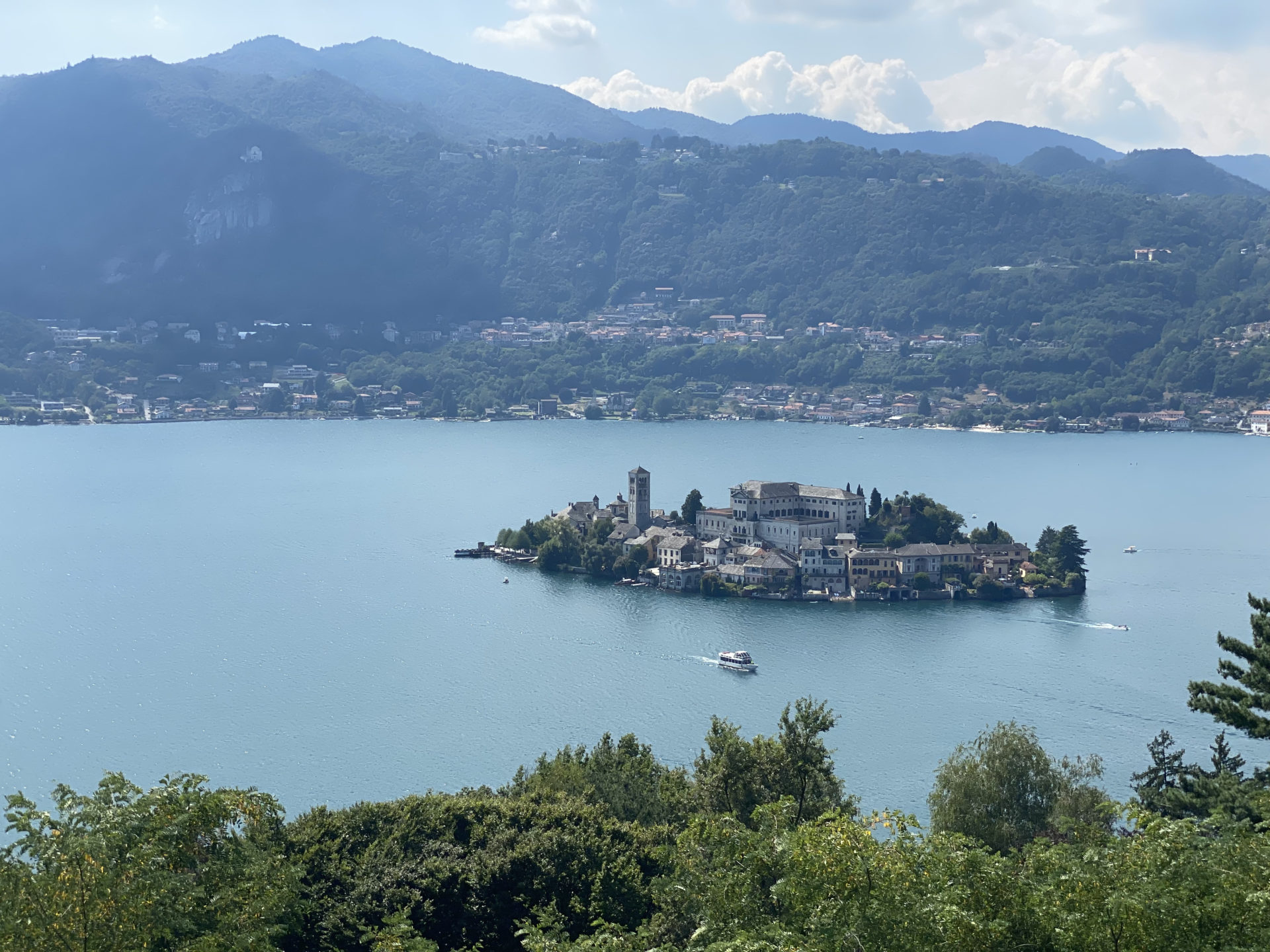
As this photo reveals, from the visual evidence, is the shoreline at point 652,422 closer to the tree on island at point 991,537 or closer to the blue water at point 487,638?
the blue water at point 487,638

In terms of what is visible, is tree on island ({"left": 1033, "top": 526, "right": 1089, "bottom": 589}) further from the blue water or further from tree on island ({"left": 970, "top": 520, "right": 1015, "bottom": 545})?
tree on island ({"left": 970, "top": 520, "right": 1015, "bottom": 545})

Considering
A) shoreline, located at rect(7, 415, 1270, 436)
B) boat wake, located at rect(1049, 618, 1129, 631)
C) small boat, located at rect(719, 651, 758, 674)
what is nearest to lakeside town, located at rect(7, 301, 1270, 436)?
shoreline, located at rect(7, 415, 1270, 436)

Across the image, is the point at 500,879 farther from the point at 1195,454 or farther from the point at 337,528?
the point at 1195,454

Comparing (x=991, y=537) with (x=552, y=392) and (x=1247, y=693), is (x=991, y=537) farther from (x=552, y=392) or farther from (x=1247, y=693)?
(x=552, y=392)

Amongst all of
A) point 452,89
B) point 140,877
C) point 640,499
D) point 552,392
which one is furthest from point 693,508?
point 452,89

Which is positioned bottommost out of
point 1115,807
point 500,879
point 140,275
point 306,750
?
point 306,750

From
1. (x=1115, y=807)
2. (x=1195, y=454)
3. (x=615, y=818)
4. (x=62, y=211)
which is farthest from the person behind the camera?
(x=62, y=211)

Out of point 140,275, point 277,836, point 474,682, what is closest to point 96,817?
point 277,836
